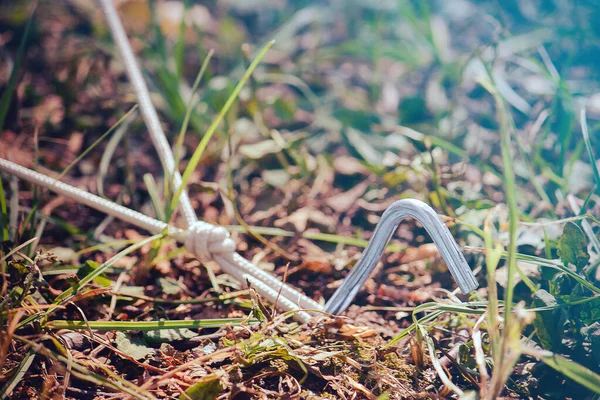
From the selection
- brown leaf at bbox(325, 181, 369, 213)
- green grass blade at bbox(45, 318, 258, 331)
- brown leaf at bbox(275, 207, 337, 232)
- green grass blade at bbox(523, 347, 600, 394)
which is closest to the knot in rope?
green grass blade at bbox(45, 318, 258, 331)

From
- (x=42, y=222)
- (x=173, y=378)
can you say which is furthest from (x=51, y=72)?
(x=173, y=378)

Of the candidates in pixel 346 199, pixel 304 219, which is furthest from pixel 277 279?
pixel 346 199

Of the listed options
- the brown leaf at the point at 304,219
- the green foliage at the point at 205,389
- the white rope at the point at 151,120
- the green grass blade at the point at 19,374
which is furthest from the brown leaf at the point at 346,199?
the green grass blade at the point at 19,374

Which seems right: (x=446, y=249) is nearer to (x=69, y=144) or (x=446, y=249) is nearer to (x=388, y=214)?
(x=388, y=214)

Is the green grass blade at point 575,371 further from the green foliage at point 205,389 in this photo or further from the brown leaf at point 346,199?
the brown leaf at point 346,199

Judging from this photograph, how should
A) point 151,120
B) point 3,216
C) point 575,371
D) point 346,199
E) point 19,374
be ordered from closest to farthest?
1. point 575,371
2. point 19,374
3. point 3,216
4. point 151,120
5. point 346,199

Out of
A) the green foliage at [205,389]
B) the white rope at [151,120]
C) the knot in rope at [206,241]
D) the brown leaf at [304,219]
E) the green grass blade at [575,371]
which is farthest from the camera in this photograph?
the brown leaf at [304,219]

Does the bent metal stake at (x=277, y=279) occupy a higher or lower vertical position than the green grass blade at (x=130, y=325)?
higher

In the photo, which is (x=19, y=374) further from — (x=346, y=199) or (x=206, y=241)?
(x=346, y=199)
